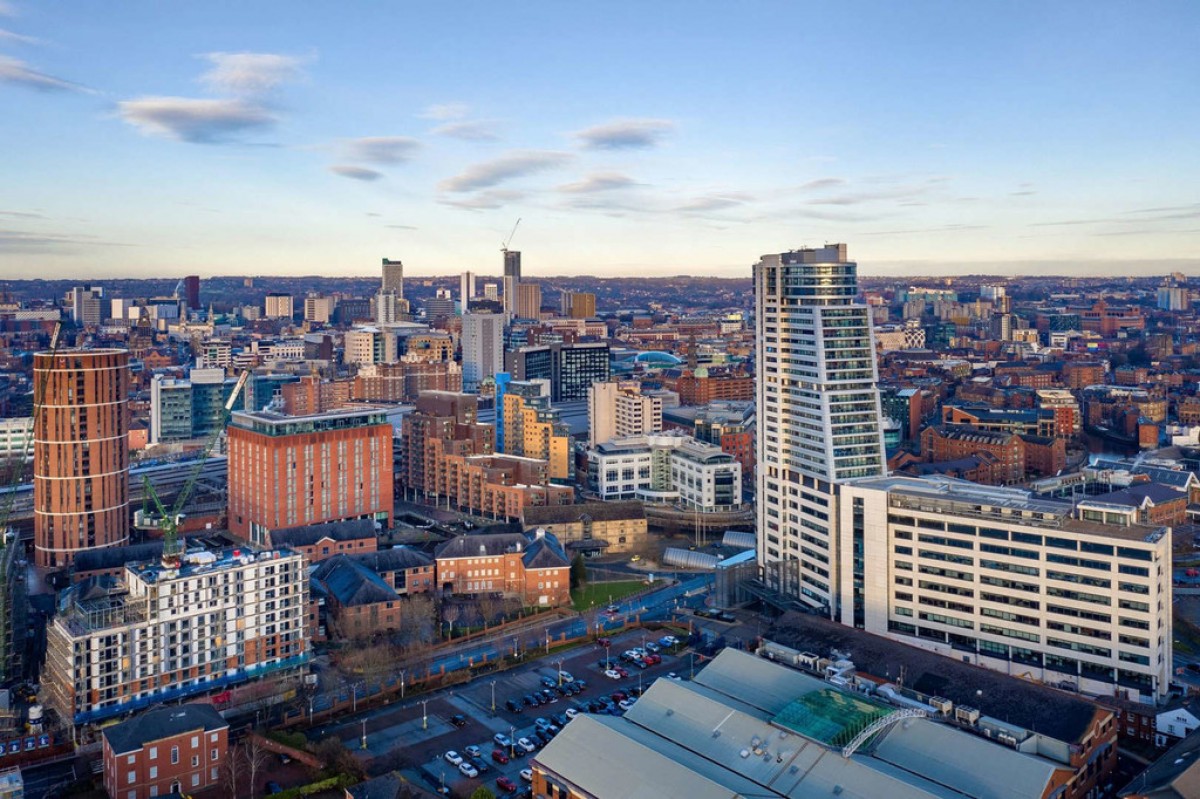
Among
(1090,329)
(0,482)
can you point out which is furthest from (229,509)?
(1090,329)

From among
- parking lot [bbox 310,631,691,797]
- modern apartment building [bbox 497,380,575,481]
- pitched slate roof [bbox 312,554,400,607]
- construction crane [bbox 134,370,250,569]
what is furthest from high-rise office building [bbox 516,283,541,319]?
parking lot [bbox 310,631,691,797]

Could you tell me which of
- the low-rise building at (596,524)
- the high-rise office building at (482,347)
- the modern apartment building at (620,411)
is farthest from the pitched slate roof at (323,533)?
the high-rise office building at (482,347)

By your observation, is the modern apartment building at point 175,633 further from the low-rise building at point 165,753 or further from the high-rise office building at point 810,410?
the high-rise office building at point 810,410

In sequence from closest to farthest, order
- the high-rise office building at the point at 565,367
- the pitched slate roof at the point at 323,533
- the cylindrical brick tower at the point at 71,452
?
the pitched slate roof at the point at 323,533 → the cylindrical brick tower at the point at 71,452 → the high-rise office building at the point at 565,367

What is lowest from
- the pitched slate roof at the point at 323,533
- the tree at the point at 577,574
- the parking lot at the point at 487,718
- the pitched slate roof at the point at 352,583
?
the parking lot at the point at 487,718

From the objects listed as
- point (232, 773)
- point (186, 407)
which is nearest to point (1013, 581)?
point (232, 773)

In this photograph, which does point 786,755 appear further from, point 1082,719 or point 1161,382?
point 1161,382
